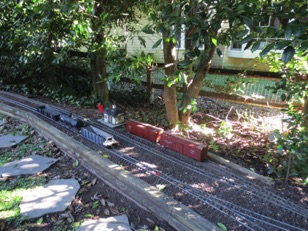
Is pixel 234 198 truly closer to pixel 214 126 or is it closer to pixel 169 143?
pixel 169 143

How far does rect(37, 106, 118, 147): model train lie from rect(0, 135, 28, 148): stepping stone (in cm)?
54

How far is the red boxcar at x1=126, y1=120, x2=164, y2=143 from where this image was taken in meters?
3.14

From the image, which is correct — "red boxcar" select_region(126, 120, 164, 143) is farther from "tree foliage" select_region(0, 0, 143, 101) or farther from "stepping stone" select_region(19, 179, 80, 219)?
"stepping stone" select_region(19, 179, 80, 219)

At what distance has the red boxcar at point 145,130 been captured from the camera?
10.3 feet

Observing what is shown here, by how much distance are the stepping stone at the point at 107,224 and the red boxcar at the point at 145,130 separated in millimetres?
1333

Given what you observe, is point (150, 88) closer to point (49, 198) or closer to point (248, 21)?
point (49, 198)

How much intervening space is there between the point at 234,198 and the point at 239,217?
0.25 meters

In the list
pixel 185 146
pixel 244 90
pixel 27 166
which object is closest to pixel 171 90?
pixel 185 146

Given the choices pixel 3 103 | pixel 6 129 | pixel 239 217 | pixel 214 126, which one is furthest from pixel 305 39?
pixel 3 103

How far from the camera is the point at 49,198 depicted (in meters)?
2.17

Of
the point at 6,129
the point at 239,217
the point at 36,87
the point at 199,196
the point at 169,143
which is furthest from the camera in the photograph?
the point at 36,87

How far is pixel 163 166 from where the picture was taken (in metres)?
2.57

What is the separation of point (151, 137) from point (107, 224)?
1.45 metres

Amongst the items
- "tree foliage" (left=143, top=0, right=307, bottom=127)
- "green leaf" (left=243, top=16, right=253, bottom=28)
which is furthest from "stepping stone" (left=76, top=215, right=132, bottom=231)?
"green leaf" (left=243, top=16, right=253, bottom=28)
